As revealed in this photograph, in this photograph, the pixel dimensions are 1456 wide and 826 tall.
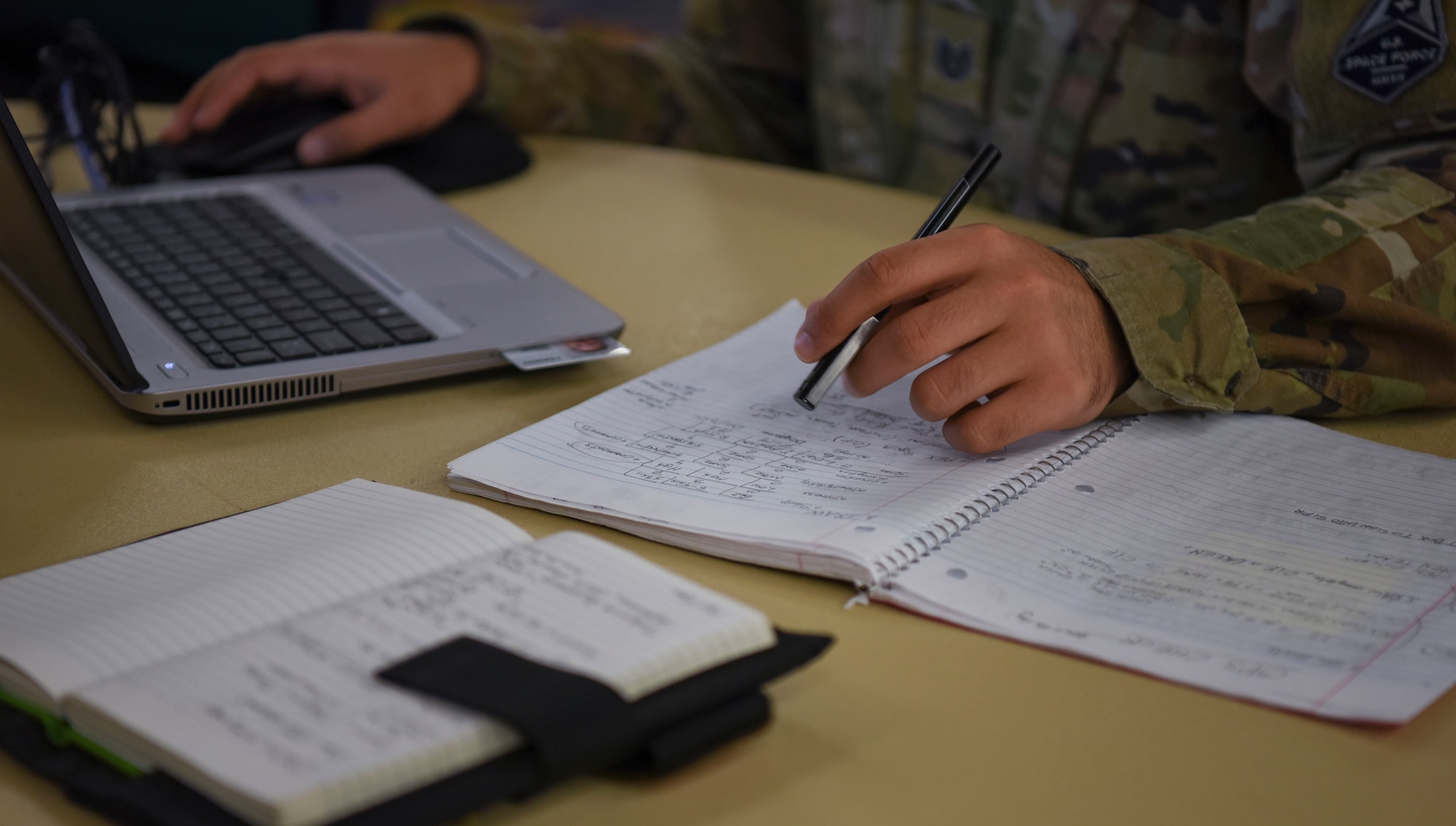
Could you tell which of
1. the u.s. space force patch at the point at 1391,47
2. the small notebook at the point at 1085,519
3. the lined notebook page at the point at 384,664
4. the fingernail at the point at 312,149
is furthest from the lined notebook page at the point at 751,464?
the fingernail at the point at 312,149

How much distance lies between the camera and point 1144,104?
1.15 metres

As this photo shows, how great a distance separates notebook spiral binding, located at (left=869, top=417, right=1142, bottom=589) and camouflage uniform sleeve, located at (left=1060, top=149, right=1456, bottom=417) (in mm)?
→ 37

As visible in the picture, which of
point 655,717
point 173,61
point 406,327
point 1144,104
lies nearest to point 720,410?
point 406,327

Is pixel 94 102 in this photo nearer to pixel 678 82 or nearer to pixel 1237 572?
pixel 678 82

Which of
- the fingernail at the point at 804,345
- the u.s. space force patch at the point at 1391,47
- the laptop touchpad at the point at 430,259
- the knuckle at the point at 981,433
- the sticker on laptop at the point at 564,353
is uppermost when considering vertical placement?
the u.s. space force patch at the point at 1391,47

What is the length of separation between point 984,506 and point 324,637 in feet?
1.02

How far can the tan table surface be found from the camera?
40cm

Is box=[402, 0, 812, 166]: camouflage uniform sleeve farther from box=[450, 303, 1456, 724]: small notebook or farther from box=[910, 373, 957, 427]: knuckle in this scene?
box=[910, 373, 957, 427]: knuckle

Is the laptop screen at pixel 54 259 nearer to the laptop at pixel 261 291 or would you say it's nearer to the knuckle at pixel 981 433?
the laptop at pixel 261 291

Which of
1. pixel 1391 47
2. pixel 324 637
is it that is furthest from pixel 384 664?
pixel 1391 47

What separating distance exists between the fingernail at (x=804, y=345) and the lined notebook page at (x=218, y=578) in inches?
8.7

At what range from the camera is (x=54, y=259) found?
63 cm

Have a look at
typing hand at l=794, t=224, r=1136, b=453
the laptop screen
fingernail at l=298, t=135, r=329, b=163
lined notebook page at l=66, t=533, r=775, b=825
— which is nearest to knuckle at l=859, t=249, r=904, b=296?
typing hand at l=794, t=224, r=1136, b=453

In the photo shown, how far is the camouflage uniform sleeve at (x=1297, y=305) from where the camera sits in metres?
0.68
